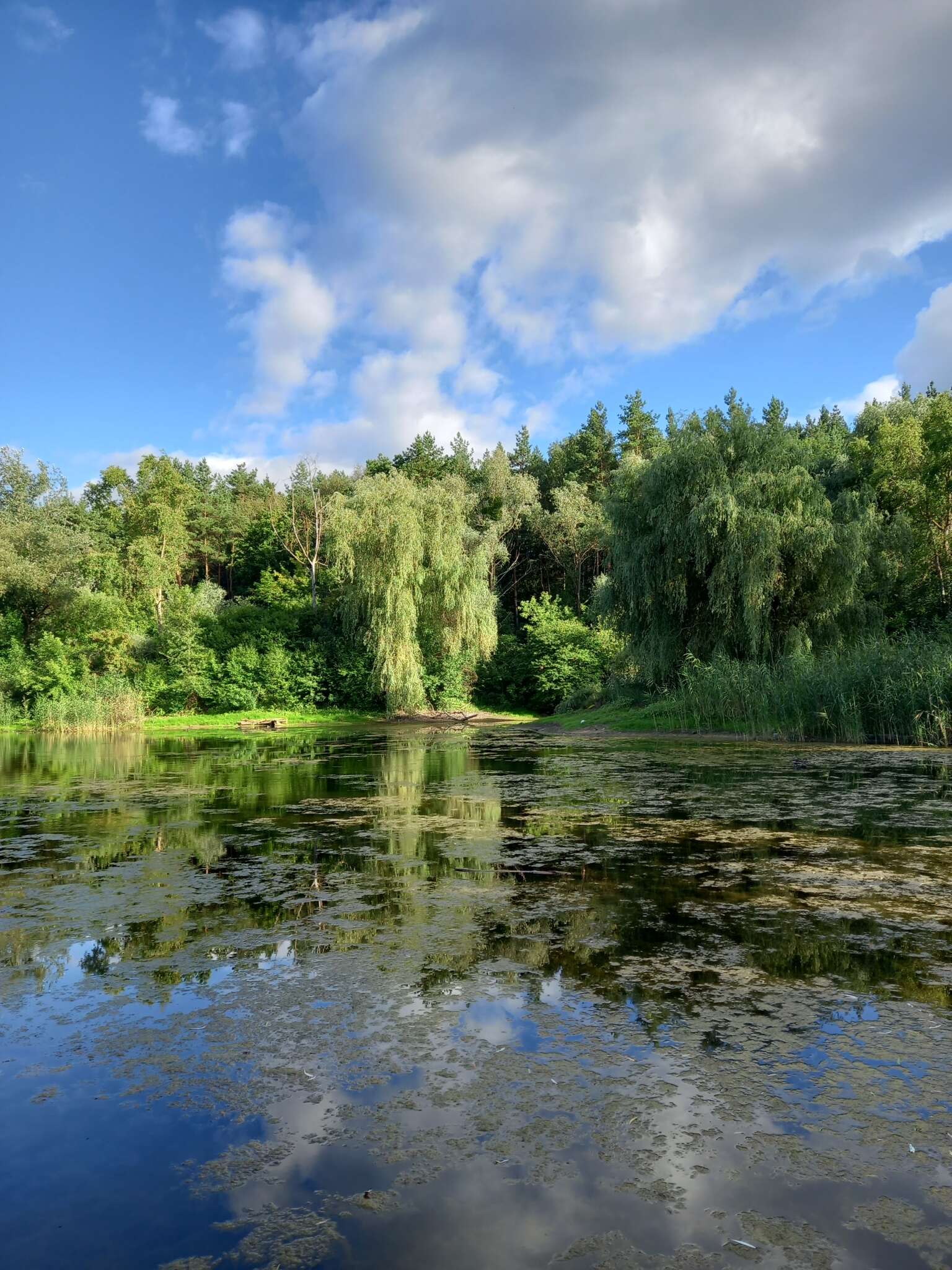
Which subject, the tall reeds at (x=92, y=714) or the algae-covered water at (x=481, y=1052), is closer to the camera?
the algae-covered water at (x=481, y=1052)

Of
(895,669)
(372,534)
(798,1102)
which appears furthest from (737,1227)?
(372,534)

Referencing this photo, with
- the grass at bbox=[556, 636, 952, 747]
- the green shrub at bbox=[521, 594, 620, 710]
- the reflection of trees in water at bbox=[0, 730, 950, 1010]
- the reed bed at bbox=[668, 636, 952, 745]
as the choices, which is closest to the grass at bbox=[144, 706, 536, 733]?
the green shrub at bbox=[521, 594, 620, 710]

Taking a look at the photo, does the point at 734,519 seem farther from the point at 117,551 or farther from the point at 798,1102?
the point at 117,551

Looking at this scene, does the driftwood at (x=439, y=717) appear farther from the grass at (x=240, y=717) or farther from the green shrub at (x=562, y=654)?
the green shrub at (x=562, y=654)

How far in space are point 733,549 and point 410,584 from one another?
46.8 feet

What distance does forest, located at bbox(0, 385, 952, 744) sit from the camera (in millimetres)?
23078

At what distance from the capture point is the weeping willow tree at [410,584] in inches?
1310

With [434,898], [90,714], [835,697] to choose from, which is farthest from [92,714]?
[434,898]

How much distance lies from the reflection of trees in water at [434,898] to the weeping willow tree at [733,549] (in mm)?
13990

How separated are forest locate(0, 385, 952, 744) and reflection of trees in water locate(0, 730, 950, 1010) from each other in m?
11.8

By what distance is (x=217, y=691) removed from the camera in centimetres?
3703

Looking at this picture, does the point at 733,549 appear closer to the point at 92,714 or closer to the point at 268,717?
the point at 268,717

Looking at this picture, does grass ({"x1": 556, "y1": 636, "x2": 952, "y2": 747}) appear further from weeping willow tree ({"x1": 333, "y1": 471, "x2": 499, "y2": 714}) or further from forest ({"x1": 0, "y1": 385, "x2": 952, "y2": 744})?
weeping willow tree ({"x1": 333, "y1": 471, "x2": 499, "y2": 714})

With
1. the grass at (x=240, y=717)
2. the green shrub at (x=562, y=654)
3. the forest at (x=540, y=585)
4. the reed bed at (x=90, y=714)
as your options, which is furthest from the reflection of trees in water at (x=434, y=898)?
the green shrub at (x=562, y=654)
